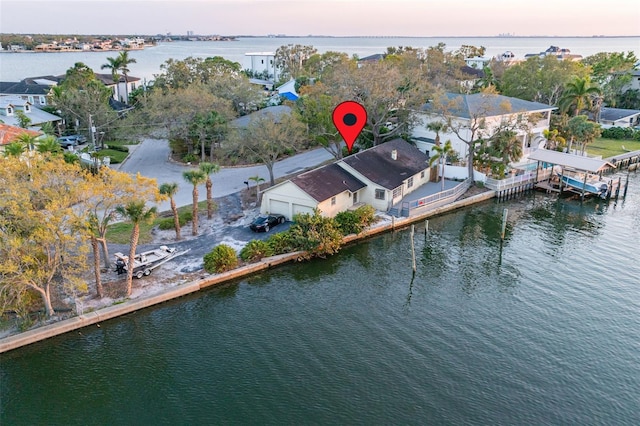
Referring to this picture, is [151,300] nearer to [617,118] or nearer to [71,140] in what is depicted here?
[71,140]

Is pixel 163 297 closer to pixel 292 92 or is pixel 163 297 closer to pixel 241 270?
pixel 241 270

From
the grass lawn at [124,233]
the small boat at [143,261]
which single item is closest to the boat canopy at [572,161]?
the grass lawn at [124,233]

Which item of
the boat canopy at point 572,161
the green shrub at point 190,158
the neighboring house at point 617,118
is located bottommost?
the green shrub at point 190,158

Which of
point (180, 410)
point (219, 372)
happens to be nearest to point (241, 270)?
point (219, 372)

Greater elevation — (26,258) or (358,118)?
(358,118)

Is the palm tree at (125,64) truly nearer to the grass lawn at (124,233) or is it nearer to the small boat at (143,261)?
the grass lawn at (124,233)

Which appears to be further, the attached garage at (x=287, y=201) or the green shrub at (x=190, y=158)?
the green shrub at (x=190, y=158)

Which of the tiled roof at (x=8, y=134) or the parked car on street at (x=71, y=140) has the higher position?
the tiled roof at (x=8, y=134)

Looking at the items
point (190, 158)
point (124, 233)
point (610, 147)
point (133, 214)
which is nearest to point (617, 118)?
point (610, 147)
